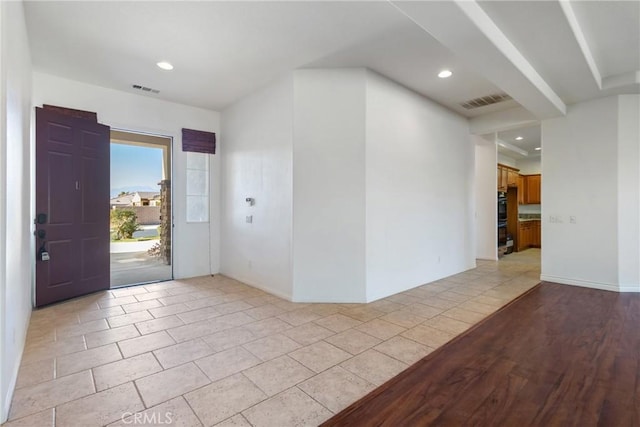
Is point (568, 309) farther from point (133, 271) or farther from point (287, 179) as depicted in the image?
point (133, 271)

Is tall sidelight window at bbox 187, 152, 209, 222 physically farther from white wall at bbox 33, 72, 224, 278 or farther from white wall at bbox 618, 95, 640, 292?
white wall at bbox 618, 95, 640, 292

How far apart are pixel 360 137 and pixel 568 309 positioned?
3.20 meters

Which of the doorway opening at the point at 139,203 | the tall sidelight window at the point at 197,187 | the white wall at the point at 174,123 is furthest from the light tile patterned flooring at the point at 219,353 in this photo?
the doorway opening at the point at 139,203

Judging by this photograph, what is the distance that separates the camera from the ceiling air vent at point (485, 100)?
4.77 meters

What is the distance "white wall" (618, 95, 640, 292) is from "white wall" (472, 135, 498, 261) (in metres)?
2.74

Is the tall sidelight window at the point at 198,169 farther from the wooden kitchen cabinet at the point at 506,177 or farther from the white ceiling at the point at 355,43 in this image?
the wooden kitchen cabinet at the point at 506,177

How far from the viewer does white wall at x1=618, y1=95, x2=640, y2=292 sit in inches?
168

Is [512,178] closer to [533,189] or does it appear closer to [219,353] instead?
[533,189]

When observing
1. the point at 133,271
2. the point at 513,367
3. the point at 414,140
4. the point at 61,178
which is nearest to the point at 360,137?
the point at 414,140

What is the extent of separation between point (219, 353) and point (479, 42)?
3.39 meters

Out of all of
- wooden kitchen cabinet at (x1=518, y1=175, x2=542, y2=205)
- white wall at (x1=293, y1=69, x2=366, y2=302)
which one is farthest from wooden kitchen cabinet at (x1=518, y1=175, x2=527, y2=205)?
white wall at (x1=293, y1=69, x2=366, y2=302)

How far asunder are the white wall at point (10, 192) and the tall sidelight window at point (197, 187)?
2552 mm

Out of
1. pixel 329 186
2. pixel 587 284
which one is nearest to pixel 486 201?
pixel 587 284

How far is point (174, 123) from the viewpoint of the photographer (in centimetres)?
517
